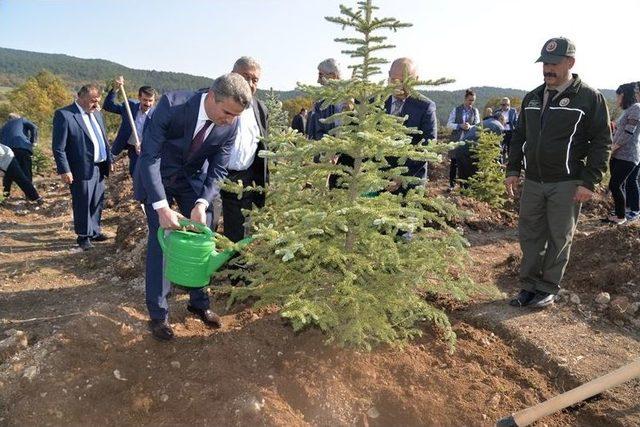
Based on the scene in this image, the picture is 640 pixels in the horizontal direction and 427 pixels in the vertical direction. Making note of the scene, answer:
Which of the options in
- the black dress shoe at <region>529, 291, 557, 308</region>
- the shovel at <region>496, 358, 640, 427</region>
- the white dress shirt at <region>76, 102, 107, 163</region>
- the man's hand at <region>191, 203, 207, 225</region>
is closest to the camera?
the shovel at <region>496, 358, 640, 427</region>

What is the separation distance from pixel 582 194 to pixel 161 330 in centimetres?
348

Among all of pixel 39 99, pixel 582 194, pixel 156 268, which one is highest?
pixel 39 99

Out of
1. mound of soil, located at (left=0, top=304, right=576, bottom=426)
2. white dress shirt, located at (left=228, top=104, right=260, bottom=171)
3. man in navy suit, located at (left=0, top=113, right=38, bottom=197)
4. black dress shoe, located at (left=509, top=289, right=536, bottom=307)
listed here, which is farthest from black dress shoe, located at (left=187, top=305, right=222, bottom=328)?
man in navy suit, located at (left=0, top=113, right=38, bottom=197)

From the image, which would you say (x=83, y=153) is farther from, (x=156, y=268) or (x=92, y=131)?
(x=156, y=268)

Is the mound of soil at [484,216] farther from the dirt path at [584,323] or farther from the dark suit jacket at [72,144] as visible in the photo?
the dark suit jacket at [72,144]

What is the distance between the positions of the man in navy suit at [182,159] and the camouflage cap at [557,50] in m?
2.48

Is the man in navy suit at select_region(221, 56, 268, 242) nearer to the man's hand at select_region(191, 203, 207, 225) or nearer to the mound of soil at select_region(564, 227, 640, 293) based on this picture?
the man's hand at select_region(191, 203, 207, 225)

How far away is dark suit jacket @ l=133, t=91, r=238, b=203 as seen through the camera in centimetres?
299

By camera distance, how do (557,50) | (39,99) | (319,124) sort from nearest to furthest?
(557,50), (319,124), (39,99)

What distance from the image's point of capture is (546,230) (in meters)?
4.12

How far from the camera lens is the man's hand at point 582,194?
3.65 metres

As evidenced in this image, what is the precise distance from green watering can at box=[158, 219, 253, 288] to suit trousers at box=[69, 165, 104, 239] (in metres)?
3.87

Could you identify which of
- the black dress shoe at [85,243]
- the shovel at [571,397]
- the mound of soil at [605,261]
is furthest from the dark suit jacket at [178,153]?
the mound of soil at [605,261]

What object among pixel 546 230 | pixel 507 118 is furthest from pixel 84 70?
pixel 546 230
